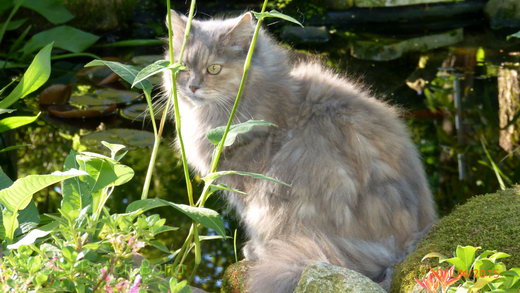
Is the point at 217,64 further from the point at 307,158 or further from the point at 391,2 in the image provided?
the point at 391,2

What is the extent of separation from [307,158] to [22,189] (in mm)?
1210

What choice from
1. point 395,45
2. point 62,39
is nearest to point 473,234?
point 62,39

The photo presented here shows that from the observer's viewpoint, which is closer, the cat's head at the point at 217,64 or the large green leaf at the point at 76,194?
the large green leaf at the point at 76,194

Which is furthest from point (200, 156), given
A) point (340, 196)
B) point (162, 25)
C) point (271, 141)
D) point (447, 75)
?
point (162, 25)

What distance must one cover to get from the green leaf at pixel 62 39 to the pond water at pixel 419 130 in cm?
29

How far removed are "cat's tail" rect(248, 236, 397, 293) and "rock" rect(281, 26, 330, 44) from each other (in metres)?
4.63

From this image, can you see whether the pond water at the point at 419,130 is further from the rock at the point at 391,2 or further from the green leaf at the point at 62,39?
the rock at the point at 391,2

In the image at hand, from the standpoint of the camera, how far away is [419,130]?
4.79m

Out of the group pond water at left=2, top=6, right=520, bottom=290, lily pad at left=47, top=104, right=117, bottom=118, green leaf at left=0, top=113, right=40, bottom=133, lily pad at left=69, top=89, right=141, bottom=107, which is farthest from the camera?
lily pad at left=69, top=89, right=141, bottom=107

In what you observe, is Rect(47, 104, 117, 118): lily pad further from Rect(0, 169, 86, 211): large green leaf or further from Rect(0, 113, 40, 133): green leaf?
Rect(0, 169, 86, 211): large green leaf

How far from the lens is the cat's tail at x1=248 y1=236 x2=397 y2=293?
96.3 inches

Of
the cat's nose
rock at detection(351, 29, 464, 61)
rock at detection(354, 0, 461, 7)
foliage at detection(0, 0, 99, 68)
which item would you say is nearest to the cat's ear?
the cat's nose

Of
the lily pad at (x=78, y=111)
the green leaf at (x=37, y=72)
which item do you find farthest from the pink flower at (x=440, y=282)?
the lily pad at (x=78, y=111)

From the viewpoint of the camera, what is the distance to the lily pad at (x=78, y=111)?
495 centimetres
